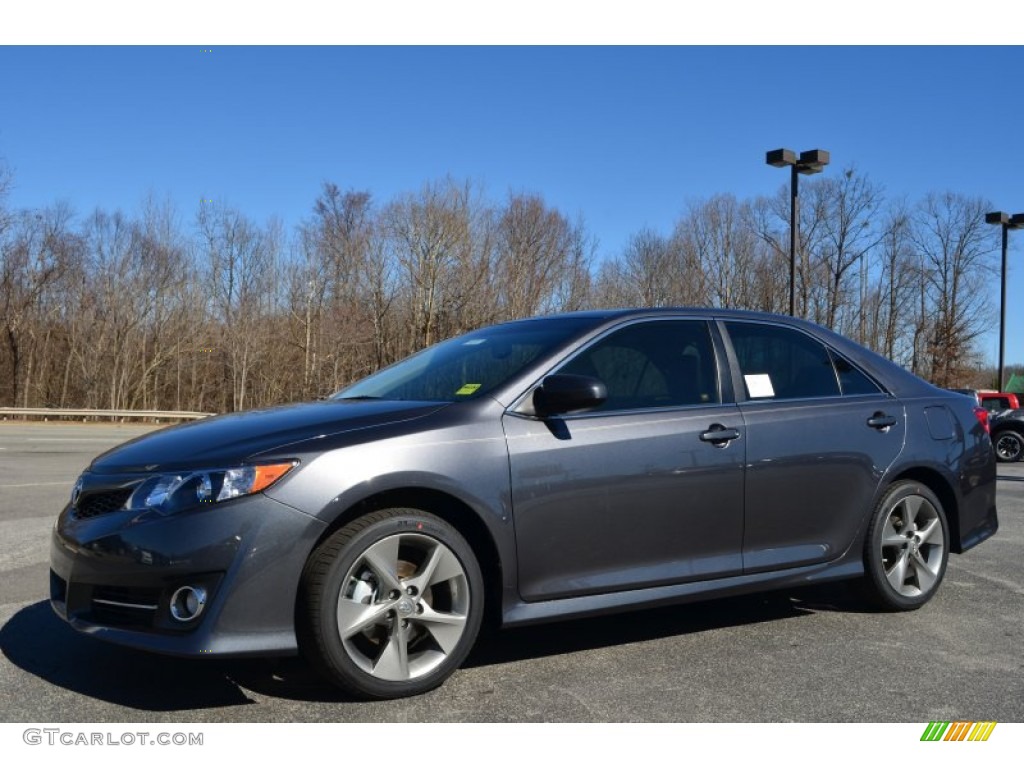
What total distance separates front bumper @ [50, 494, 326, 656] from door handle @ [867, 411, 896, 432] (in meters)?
3.06

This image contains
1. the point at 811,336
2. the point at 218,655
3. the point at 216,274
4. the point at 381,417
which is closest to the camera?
the point at 218,655

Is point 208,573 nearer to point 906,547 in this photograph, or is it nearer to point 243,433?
point 243,433

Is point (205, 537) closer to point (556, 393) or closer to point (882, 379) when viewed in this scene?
point (556, 393)

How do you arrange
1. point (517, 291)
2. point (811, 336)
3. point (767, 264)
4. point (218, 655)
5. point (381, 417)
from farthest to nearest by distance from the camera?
point (767, 264), point (517, 291), point (811, 336), point (381, 417), point (218, 655)

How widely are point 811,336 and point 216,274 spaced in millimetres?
51980

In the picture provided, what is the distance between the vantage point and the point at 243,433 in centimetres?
381

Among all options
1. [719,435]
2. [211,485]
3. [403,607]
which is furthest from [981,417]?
[211,485]

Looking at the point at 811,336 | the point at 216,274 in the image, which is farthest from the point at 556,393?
the point at 216,274

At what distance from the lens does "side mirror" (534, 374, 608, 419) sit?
3.99 metres

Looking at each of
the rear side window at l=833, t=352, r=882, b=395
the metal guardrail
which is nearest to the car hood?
the rear side window at l=833, t=352, r=882, b=395

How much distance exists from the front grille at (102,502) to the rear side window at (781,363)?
9.54 ft

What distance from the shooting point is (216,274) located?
53750mm

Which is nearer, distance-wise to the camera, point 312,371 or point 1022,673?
point 1022,673
